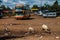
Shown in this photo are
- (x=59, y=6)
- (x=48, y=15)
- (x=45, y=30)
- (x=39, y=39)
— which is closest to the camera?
(x=39, y=39)

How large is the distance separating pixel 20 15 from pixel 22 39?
2632cm

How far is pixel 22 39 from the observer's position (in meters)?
13.1

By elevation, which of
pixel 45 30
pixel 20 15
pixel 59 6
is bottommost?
pixel 59 6

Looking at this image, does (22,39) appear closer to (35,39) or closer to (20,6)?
(35,39)

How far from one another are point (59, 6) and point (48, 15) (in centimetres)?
4239

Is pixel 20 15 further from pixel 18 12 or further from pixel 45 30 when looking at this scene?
pixel 45 30

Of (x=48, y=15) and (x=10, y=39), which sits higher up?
(x=10, y=39)

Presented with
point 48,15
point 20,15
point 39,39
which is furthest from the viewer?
point 48,15

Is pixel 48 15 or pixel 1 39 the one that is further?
pixel 48 15

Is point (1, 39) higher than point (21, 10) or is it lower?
higher

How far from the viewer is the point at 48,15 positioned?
1961 inches

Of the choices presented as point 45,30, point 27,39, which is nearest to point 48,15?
point 45,30

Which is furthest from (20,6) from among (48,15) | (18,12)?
(48,15)

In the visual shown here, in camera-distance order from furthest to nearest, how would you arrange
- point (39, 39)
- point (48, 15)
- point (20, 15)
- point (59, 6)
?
point (59, 6) < point (48, 15) < point (20, 15) < point (39, 39)
